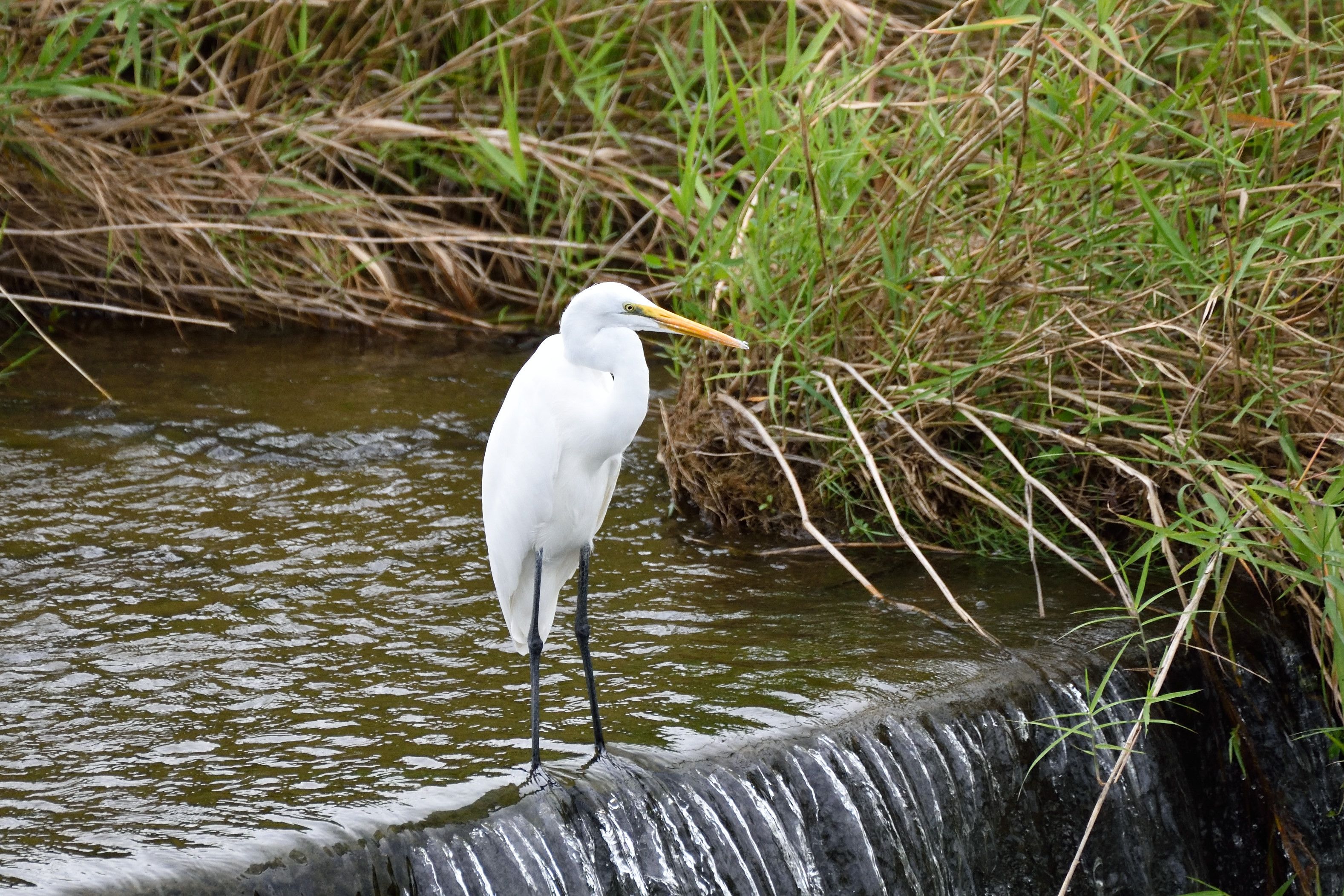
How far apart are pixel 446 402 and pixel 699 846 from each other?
2927 mm

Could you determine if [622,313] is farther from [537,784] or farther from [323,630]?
[323,630]

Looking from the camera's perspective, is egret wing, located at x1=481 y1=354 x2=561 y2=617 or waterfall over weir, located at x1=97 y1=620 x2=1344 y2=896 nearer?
waterfall over weir, located at x1=97 y1=620 x2=1344 y2=896

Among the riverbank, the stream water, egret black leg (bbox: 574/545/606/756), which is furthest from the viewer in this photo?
the riverbank

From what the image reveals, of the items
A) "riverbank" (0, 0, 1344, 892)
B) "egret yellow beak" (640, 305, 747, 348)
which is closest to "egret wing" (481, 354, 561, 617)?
"egret yellow beak" (640, 305, 747, 348)

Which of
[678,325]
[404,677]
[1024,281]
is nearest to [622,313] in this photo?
[678,325]

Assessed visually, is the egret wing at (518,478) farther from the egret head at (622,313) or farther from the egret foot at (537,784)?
the egret foot at (537,784)

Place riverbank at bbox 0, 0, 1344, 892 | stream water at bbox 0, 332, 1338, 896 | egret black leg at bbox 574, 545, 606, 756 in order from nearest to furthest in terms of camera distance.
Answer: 1. stream water at bbox 0, 332, 1338, 896
2. egret black leg at bbox 574, 545, 606, 756
3. riverbank at bbox 0, 0, 1344, 892

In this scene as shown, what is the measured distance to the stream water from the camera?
241 centimetres

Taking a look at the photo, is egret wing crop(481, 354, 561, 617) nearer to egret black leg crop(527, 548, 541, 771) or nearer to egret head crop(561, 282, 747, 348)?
egret black leg crop(527, 548, 541, 771)

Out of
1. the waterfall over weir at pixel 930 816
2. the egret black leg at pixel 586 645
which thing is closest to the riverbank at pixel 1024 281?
the waterfall over weir at pixel 930 816

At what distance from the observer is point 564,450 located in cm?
260

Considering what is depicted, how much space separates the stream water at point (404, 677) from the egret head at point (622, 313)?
813mm

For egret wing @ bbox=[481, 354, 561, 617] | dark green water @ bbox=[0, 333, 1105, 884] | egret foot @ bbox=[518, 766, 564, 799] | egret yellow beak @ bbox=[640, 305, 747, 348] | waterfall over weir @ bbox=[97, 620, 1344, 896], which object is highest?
egret yellow beak @ bbox=[640, 305, 747, 348]

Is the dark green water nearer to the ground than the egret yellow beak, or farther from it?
nearer to the ground
